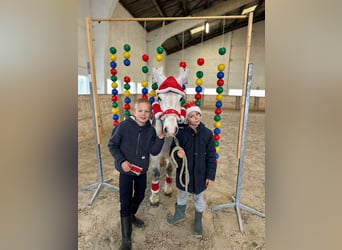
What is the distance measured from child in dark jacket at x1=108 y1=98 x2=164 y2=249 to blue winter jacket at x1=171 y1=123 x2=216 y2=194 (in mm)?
170

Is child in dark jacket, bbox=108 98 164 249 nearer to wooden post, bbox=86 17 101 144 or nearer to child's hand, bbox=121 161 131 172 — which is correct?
child's hand, bbox=121 161 131 172

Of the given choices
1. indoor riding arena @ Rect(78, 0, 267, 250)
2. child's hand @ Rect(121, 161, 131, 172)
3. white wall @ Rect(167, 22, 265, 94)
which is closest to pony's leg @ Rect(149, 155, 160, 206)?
indoor riding arena @ Rect(78, 0, 267, 250)

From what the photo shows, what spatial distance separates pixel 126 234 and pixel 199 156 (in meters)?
0.62

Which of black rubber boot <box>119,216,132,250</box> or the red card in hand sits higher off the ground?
the red card in hand

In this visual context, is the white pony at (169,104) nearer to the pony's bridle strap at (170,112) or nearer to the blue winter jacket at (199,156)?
the pony's bridle strap at (170,112)

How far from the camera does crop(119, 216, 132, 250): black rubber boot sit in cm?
109

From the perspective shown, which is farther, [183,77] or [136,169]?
[183,77]

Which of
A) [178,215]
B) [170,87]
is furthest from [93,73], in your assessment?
[178,215]

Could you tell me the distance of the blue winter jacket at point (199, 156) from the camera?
3.81ft

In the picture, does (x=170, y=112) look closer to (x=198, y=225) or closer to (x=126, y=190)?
(x=126, y=190)

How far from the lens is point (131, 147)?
1121 millimetres
